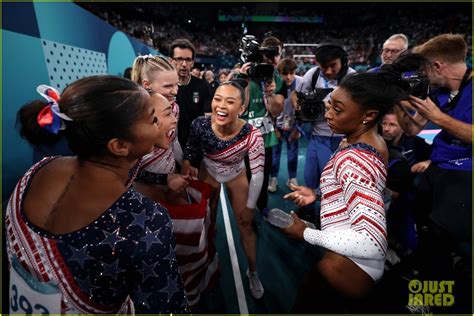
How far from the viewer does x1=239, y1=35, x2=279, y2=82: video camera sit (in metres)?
2.71

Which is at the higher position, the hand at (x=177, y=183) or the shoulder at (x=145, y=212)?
the shoulder at (x=145, y=212)

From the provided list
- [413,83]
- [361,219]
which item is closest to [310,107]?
[413,83]

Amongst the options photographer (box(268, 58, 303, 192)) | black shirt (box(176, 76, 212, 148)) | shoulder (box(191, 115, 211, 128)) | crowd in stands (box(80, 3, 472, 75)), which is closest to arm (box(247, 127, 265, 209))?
shoulder (box(191, 115, 211, 128))

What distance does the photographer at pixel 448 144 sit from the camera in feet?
5.49

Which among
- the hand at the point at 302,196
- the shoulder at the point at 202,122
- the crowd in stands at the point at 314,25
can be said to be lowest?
the hand at the point at 302,196

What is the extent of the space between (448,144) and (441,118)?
1.30 ft

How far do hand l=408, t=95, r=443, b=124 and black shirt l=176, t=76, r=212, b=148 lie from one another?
6.37 ft

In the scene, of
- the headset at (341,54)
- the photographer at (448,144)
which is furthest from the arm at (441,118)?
the headset at (341,54)

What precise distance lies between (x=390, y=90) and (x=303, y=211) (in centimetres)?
213

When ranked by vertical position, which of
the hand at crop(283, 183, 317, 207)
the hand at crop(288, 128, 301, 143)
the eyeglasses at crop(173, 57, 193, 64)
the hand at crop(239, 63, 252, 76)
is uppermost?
the eyeglasses at crop(173, 57, 193, 64)

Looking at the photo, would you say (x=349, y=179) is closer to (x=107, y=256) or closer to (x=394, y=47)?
(x=107, y=256)

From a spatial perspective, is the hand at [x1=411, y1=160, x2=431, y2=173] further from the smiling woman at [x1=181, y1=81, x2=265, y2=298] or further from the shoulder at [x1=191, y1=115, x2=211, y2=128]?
the shoulder at [x1=191, y1=115, x2=211, y2=128]

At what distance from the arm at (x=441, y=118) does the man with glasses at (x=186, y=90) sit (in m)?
1.96

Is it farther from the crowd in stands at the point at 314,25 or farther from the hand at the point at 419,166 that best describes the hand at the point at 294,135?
the crowd in stands at the point at 314,25
